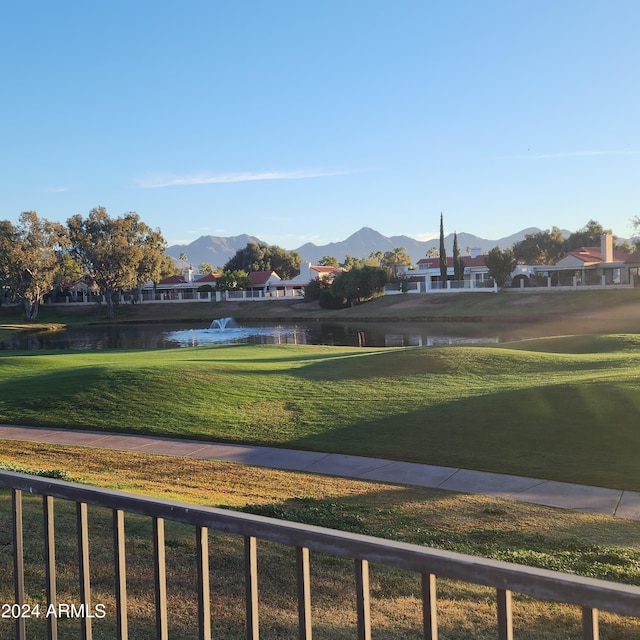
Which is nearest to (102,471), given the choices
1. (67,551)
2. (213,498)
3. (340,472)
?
(213,498)

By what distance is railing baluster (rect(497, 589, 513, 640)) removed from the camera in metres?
2.22

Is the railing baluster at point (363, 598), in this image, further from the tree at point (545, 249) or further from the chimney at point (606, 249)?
the tree at point (545, 249)

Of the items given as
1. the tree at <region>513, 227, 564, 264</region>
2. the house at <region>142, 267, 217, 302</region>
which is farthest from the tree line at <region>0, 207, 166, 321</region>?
the tree at <region>513, 227, 564, 264</region>

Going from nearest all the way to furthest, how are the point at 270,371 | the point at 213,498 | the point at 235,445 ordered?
the point at 213,498 < the point at 235,445 < the point at 270,371

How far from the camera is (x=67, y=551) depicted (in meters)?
5.84

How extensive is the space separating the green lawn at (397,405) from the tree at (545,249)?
106 metres

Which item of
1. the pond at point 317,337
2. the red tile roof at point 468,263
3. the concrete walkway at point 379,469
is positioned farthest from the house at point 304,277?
the concrete walkway at point 379,469

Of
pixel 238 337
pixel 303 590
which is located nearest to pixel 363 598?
pixel 303 590

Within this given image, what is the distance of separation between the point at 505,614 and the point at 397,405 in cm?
1249

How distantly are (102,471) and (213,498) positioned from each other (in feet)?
8.74

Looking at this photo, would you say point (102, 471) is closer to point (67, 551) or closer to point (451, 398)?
point (67, 551)

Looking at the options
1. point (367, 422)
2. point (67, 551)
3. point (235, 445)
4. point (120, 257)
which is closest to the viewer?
point (67, 551)

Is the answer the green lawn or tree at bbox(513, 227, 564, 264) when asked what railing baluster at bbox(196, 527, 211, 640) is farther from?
A: tree at bbox(513, 227, 564, 264)

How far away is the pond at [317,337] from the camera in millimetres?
43969
